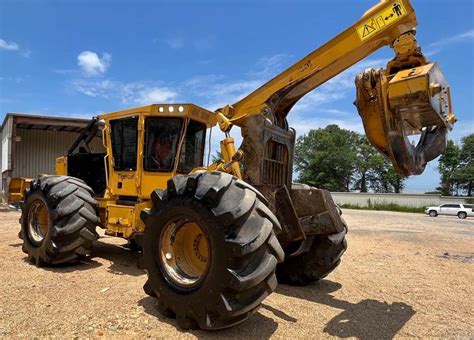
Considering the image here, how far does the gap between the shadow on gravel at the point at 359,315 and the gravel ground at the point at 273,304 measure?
1 centimetres

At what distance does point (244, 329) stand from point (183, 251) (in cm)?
114

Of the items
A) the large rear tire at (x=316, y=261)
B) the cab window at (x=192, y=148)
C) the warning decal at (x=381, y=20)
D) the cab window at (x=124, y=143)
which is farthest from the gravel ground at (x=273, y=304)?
the warning decal at (x=381, y=20)

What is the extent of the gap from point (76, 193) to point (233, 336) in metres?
4.06

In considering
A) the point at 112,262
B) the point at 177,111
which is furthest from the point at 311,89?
the point at 112,262

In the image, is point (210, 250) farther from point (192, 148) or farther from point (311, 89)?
point (192, 148)

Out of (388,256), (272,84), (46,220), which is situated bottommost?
(388,256)

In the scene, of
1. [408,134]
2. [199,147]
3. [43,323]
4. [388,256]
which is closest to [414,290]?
[408,134]

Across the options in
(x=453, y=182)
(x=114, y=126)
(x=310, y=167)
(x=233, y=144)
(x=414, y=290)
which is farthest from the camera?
(x=310, y=167)

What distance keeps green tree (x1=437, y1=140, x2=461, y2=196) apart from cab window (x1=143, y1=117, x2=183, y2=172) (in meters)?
74.4

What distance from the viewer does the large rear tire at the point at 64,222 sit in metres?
6.66

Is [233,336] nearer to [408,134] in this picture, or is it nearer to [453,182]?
[408,134]

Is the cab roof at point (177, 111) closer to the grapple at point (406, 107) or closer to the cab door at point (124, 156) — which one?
the cab door at point (124, 156)

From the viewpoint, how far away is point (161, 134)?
6777 millimetres

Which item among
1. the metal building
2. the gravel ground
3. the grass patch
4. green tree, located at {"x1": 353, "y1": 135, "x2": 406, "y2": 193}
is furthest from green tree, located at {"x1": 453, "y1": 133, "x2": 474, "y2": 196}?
the gravel ground
